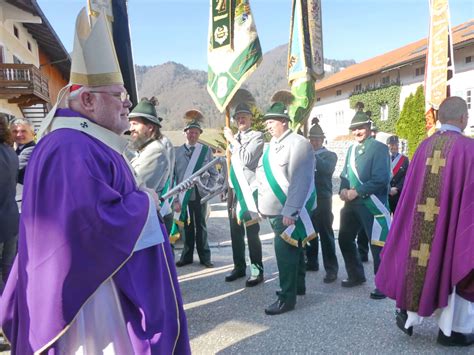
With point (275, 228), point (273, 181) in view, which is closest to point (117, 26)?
point (273, 181)

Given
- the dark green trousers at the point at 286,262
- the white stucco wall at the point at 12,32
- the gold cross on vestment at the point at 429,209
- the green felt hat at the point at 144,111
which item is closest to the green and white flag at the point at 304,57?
the dark green trousers at the point at 286,262

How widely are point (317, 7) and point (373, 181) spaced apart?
2.21m

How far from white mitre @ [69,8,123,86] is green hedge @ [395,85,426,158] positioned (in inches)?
922

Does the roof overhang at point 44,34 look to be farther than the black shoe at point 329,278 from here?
Yes

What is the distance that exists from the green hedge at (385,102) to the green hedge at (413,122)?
5.09 metres

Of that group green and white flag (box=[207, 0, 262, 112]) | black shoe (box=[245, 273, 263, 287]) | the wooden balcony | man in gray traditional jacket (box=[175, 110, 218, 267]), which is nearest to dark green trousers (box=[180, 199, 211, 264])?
man in gray traditional jacket (box=[175, 110, 218, 267])

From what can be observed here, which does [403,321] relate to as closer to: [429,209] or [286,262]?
[429,209]

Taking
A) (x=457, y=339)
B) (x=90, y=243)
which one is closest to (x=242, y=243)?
(x=457, y=339)

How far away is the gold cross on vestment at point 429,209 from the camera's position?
10.2 feet

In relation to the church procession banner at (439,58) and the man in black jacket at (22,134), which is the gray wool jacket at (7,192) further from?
the church procession banner at (439,58)

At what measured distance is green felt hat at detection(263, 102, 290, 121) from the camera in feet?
12.8

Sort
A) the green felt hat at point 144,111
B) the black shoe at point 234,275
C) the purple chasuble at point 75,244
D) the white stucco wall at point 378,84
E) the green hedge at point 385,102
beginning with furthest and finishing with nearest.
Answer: the green hedge at point 385,102, the white stucco wall at point 378,84, the black shoe at point 234,275, the green felt hat at point 144,111, the purple chasuble at point 75,244

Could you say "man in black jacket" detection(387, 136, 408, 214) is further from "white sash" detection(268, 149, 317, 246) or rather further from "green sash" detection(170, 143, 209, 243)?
"green sash" detection(170, 143, 209, 243)

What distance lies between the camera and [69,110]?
72.9 inches
